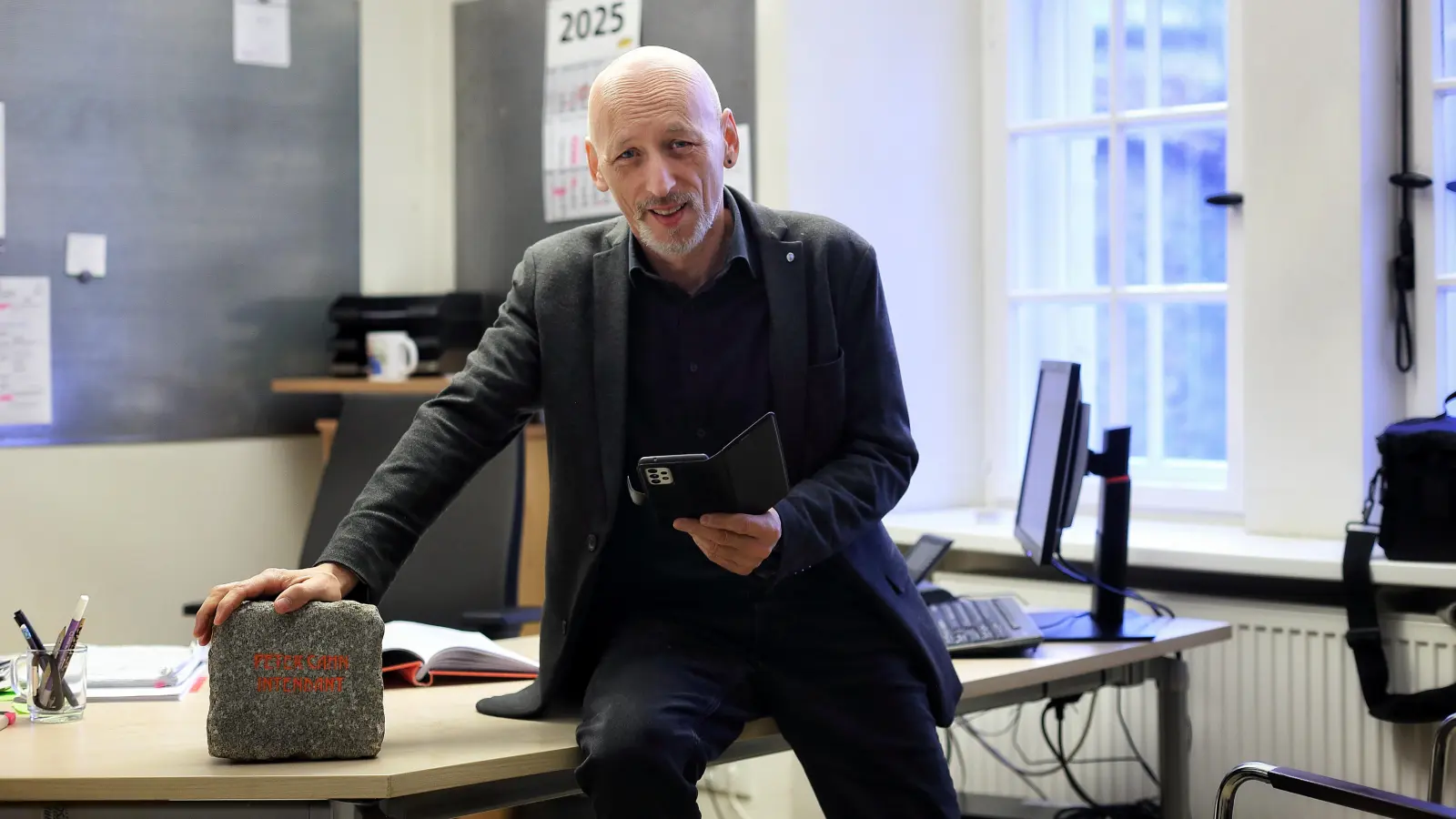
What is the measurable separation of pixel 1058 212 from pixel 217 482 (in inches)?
83.4

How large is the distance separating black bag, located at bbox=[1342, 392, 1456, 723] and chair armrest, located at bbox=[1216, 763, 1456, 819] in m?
0.91

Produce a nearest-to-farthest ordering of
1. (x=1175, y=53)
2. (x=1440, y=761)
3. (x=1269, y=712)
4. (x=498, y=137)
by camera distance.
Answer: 1. (x=1440, y=761)
2. (x=1269, y=712)
3. (x=1175, y=53)
4. (x=498, y=137)

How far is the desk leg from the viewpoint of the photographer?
97.5 inches

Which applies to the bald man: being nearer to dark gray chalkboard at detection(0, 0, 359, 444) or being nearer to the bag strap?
the bag strap

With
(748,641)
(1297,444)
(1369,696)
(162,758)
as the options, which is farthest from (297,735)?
(1297,444)

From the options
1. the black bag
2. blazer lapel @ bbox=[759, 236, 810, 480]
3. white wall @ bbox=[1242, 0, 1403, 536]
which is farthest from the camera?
white wall @ bbox=[1242, 0, 1403, 536]

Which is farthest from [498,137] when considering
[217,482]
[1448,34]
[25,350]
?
[1448,34]

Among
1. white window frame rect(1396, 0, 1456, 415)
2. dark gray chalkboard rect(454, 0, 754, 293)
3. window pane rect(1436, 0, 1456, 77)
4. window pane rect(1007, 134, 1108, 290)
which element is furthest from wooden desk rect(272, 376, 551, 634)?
window pane rect(1436, 0, 1456, 77)

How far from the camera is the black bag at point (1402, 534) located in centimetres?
251

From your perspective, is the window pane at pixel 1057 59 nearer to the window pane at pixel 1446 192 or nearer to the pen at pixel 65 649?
the window pane at pixel 1446 192

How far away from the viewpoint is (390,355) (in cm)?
359

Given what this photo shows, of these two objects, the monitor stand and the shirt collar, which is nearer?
the shirt collar

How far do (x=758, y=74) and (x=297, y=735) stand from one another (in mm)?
2001

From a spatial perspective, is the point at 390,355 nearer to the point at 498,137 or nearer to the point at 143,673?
the point at 498,137
